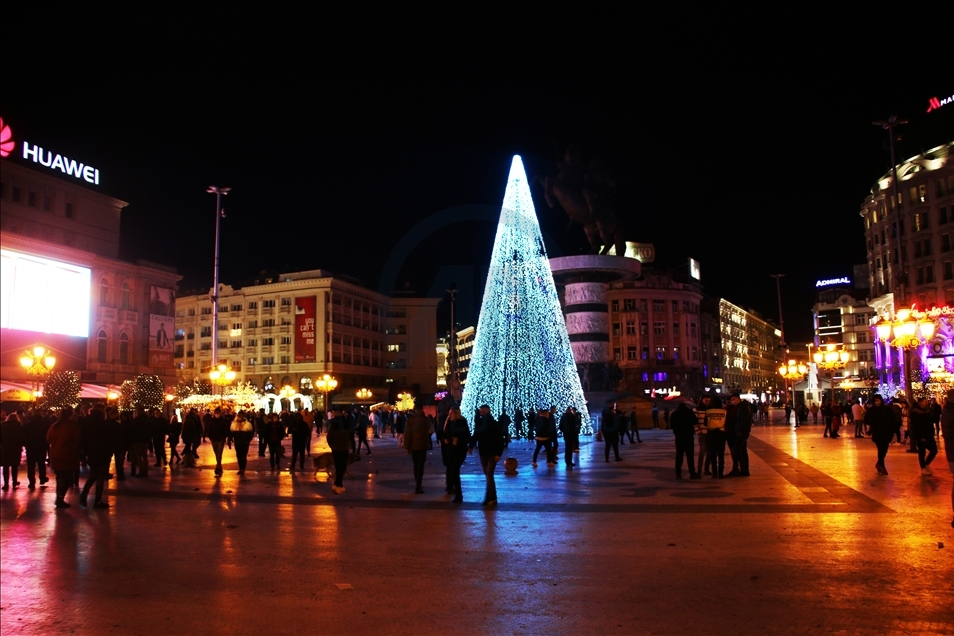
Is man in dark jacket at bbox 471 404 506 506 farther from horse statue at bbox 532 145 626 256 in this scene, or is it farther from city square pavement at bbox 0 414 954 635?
horse statue at bbox 532 145 626 256

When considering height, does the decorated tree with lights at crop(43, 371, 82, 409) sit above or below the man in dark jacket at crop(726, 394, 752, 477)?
above

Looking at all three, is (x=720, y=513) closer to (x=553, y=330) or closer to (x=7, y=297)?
(x=553, y=330)

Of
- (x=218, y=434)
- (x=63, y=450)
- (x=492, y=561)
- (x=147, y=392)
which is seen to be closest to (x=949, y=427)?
(x=492, y=561)

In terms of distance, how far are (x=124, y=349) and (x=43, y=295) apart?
61.0ft

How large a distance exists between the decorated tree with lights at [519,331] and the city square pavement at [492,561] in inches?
645

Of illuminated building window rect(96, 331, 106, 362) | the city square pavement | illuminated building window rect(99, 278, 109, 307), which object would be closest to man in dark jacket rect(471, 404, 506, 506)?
the city square pavement

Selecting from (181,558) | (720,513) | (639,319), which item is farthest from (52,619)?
(639,319)

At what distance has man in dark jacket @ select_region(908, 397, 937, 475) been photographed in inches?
641

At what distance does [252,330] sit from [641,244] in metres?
59.0

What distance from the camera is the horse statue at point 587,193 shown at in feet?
163

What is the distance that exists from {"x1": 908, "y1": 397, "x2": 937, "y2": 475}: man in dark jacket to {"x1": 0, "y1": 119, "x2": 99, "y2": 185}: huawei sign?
162 ft

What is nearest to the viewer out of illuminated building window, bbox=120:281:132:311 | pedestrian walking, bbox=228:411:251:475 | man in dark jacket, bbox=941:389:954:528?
man in dark jacket, bbox=941:389:954:528

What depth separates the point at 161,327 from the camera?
205ft

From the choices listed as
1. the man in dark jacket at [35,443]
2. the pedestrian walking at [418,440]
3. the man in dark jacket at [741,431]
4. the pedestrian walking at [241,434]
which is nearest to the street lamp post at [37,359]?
the man in dark jacket at [35,443]
